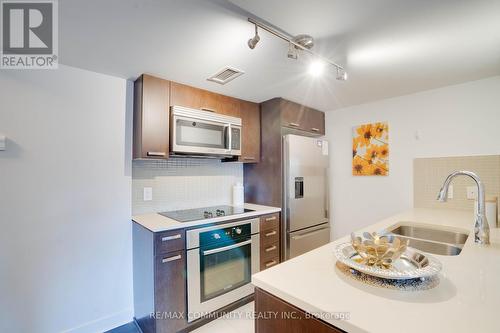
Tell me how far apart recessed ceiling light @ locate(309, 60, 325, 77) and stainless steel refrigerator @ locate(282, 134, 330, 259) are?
0.73 meters

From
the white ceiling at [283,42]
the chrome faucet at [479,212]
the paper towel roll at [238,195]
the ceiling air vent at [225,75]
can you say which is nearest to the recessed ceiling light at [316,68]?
the white ceiling at [283,42]

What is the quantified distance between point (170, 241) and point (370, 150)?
237cm

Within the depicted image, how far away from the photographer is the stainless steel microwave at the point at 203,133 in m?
2.00

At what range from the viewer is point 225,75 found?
6.24ft

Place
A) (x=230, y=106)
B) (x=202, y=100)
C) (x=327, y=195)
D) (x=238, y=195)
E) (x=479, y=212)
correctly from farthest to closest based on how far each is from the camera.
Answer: (x=327, y=195), (x=238, y=195), (x=230, y=106), (x=202, y=100), (x=479, y=212)

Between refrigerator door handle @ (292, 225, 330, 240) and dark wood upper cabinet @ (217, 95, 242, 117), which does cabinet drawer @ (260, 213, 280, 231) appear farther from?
dark wood upper cabinet @ (217, 95, 242, 117)

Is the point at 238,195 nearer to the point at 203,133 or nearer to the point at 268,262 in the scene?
the point at 268,262

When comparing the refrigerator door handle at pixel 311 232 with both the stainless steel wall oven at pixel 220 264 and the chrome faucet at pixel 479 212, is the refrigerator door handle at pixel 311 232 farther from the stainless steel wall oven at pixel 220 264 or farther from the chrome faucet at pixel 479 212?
the chrome faucet at pixel 479 212

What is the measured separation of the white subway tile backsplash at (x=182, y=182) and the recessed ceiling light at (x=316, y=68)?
1407 mm

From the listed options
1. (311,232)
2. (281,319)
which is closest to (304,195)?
(311,232)

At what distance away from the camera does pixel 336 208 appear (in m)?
2.98

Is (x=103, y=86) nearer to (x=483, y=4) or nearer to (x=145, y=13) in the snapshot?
(x=145, y=13)

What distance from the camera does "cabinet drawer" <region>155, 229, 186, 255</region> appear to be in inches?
64.2

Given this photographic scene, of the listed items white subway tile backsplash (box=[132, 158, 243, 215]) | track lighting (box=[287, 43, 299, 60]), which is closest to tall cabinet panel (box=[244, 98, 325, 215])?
white subway tile backsplash (box=[132, 158, 243, 215])
